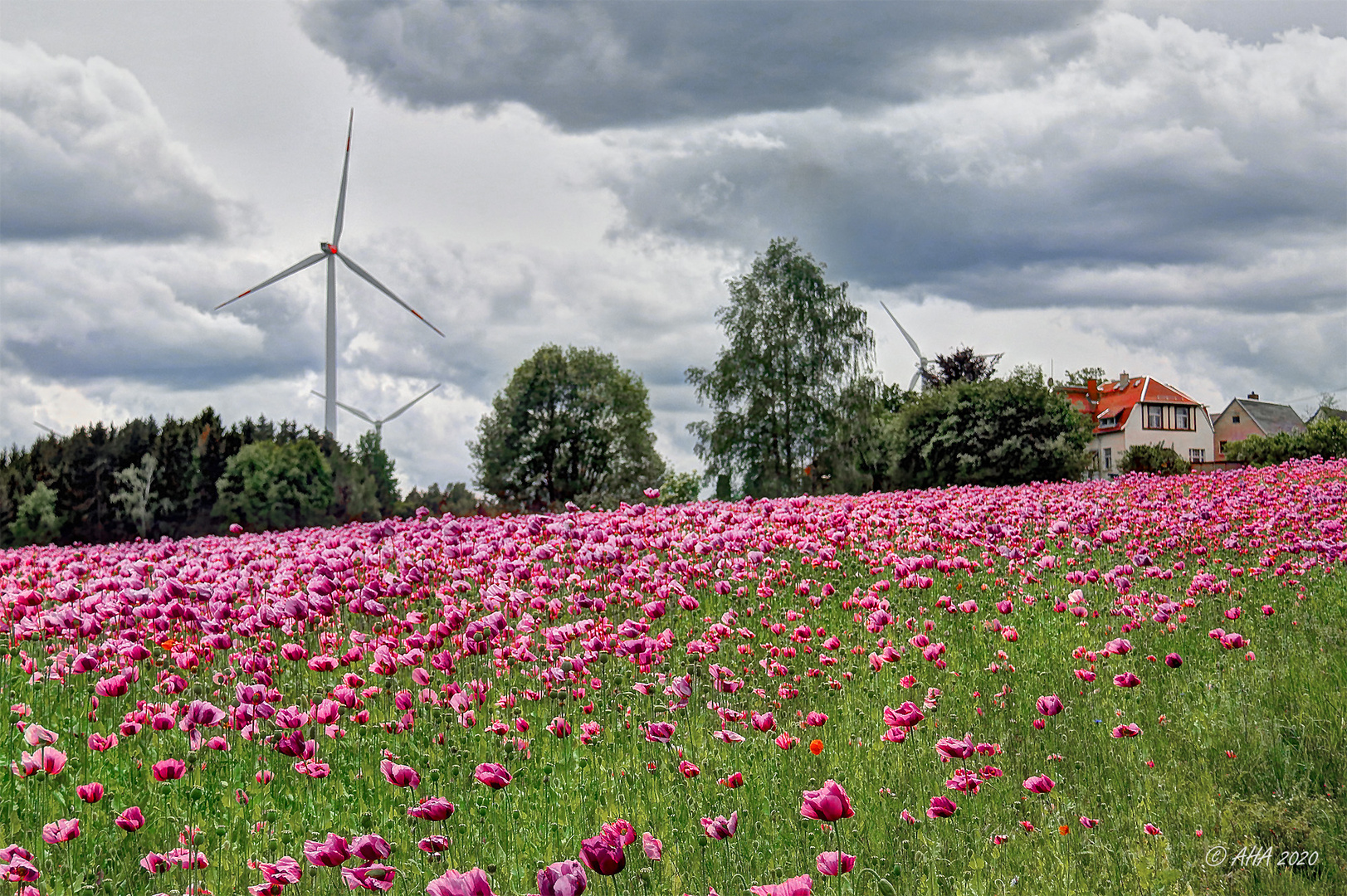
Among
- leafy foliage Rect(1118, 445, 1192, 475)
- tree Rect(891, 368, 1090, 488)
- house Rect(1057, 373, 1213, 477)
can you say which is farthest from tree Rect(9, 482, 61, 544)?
house Rect(1057, 373, 1213, 477)

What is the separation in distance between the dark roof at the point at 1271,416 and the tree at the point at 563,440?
68.5m

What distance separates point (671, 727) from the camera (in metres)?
4.63

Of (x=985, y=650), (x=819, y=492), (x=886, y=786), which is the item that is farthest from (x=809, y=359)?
(x=886, y=786)

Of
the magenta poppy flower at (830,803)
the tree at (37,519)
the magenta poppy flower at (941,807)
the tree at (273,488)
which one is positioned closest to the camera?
the magenta poppy flower at (830,803)

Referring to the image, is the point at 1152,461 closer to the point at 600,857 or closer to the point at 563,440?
the point at 563,440

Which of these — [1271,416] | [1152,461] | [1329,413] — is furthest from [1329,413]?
[1152,461]

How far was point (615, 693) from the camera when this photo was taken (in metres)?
6.86

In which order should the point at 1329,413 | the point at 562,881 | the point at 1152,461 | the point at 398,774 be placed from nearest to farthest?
the point at 562,881 < the point at 398,774 < the point at 1152,461 < the point at 1329,413

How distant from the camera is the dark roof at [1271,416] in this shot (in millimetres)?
88125

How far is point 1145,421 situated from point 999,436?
52.8m

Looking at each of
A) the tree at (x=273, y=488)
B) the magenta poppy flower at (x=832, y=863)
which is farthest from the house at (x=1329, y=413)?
the magenta poppy flower at (x=832, y=863)

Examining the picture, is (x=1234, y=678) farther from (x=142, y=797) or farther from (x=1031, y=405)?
(x=1031, y=405)

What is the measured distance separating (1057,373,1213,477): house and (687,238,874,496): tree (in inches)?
1810

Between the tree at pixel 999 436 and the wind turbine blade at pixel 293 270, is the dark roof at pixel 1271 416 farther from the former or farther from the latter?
the wind turbine blade at pixel 293 270
